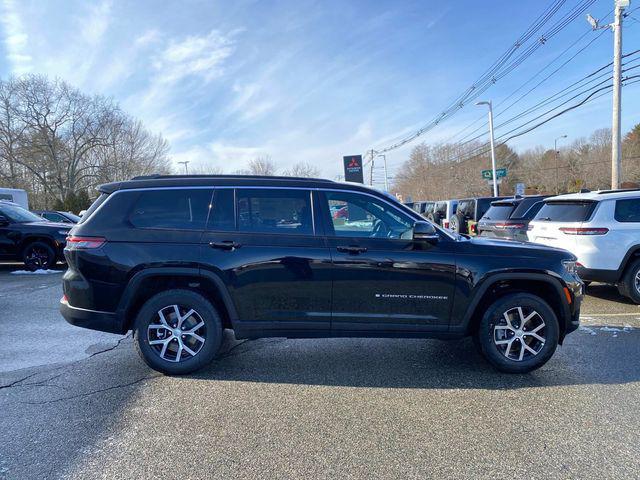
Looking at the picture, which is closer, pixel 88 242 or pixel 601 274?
pixel 88 242

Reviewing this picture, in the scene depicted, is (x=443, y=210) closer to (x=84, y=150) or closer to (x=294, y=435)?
(x=294, y=435)

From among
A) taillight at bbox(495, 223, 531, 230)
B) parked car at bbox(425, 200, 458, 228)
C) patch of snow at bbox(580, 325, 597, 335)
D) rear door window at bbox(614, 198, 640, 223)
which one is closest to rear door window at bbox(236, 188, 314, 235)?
patch of snow at bbox(580, 325, 597, 335)

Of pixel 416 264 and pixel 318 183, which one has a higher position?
pixel 318 183

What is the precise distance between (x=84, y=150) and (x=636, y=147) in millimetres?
65377

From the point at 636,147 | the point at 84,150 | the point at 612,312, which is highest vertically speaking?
the point at 84,150

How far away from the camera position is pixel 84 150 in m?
49.3

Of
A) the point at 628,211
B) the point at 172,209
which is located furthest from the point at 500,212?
the point at 172,209

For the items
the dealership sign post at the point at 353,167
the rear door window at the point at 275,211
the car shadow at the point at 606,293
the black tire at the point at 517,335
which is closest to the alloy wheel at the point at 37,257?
the rear door window at the point at 275,211

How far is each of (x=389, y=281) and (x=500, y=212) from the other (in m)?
7.52

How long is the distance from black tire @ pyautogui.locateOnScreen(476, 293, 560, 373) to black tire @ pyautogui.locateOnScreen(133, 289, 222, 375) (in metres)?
2.64

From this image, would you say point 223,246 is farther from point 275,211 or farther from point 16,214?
point 16,214

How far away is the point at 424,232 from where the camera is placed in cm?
377

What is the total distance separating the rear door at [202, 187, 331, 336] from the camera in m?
3.87

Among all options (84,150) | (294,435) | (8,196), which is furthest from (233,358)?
(84,150)
